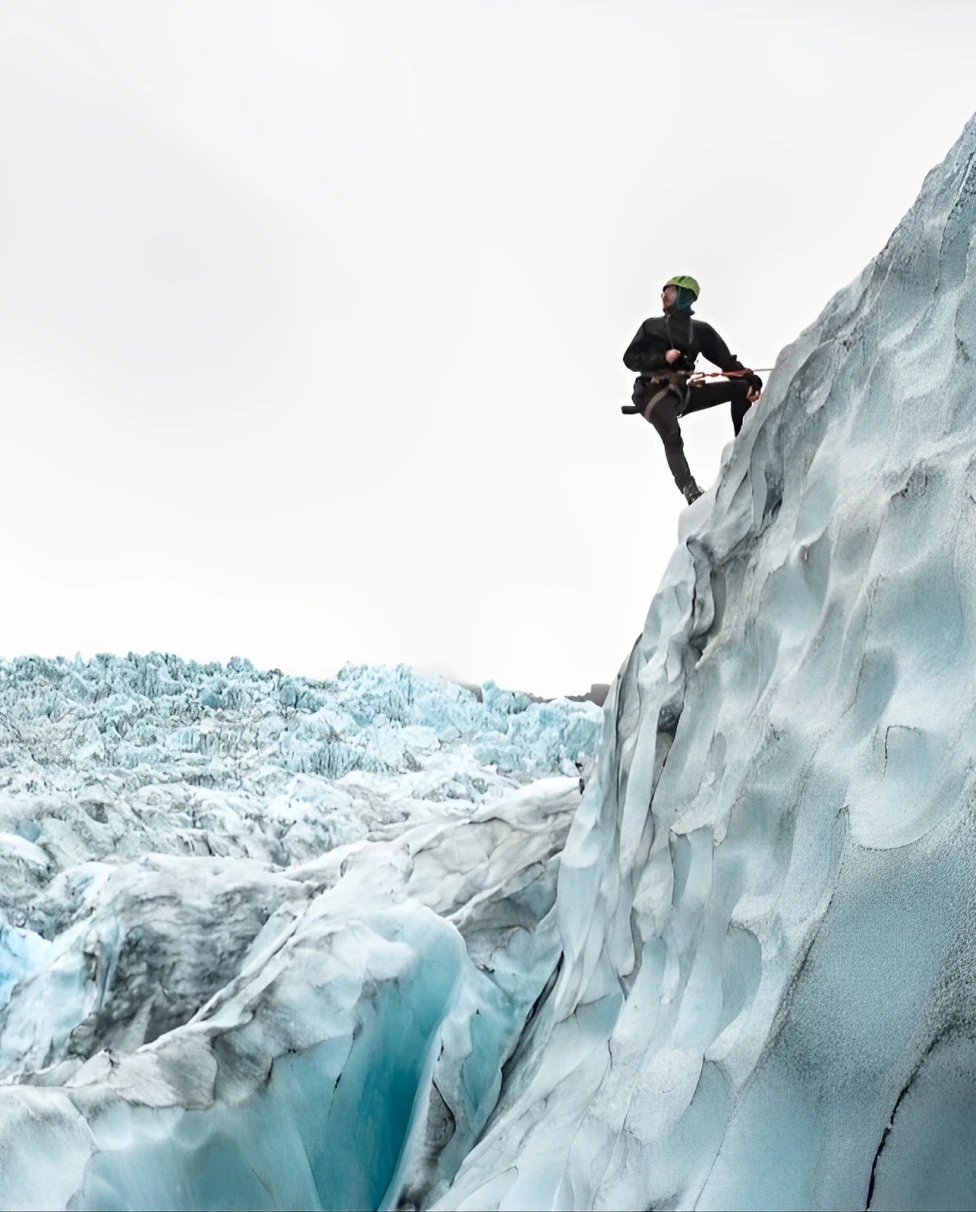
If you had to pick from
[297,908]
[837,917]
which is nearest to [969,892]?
[837,917]

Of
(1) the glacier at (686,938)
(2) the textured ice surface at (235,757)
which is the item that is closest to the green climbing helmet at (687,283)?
(1) the glacier at (686,938)

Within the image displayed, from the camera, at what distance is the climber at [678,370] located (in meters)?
4.56

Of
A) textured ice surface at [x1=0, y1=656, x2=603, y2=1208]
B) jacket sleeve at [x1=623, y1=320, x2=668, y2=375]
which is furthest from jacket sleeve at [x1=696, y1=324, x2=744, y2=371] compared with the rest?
textured ice surface at [x1=0, y1=656, x2=603, y2=1208]

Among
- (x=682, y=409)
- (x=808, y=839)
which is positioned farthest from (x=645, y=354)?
(x=808, y=839)

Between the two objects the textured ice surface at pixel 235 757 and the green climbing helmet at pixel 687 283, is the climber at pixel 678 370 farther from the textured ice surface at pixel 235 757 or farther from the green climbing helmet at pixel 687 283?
the textured ice surface at pixel 235 757

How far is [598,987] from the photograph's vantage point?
2.64m

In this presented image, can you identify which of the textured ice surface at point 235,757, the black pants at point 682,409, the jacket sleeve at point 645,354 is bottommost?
the textured ice surface at point 235,757

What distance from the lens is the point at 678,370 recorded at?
15.0 feet

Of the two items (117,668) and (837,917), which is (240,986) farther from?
(117,668)

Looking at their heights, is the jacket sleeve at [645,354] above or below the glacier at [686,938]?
above

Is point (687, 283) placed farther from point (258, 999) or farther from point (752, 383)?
point (258, 999)

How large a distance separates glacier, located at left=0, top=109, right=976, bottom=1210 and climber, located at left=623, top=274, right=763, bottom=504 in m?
1.13

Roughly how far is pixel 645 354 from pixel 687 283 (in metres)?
0.38

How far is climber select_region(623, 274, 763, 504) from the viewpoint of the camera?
4559mm
